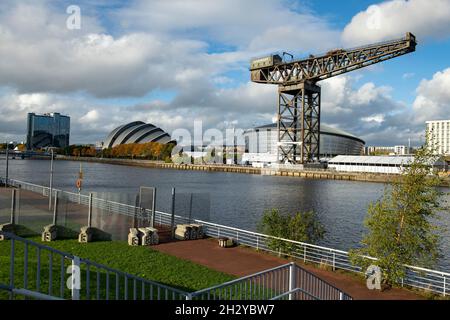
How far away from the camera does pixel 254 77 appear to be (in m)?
103

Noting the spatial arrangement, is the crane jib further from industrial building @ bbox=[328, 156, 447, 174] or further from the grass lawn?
the grass lawn

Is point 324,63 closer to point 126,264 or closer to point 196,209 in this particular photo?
point 196,209

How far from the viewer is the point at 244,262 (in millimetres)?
15336

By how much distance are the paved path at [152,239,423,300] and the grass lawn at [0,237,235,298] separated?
2.76 feet

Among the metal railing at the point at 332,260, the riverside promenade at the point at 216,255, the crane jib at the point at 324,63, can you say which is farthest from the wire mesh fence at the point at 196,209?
the crane jib at the point at 324,63

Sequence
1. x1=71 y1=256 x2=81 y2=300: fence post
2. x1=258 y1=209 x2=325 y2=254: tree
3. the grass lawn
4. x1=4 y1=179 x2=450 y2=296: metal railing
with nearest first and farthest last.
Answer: x1=71 y1=256 x2=81 y2=300: fence post < the grass lawn < x1=4 y1=179 x2=450 y2=296: metal railing < x1=258 y1=209 x2=325 y2=254: tree

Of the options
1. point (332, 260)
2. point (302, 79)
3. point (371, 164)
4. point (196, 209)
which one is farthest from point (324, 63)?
point (332, 260)

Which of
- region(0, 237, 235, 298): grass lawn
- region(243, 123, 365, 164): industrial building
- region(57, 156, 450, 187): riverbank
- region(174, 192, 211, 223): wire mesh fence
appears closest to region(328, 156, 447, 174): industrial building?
region(57, 156, 450, 187): riverbank

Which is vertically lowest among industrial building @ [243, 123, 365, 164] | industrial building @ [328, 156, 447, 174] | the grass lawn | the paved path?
the paved path

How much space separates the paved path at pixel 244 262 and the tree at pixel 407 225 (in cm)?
103

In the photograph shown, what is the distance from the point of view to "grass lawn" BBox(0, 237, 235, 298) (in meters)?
11.1
